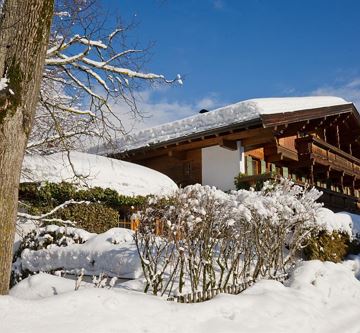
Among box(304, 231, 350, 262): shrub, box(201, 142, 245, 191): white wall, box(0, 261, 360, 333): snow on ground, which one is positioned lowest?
box(0, 261, 360, 333): snow on ground

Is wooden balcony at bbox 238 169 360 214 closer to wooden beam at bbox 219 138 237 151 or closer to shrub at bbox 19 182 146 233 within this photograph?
wooden beam at bbox 219 138 237 151

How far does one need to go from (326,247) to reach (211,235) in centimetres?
537

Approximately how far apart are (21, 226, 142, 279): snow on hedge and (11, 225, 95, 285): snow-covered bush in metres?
0.20

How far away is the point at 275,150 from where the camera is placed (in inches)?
797

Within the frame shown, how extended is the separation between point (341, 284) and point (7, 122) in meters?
7.37

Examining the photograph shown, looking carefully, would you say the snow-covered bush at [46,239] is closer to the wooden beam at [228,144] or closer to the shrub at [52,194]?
the shrub at [52,194]

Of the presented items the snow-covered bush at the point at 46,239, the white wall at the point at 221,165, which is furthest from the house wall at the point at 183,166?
the snow-covered bush at the point at 46,239

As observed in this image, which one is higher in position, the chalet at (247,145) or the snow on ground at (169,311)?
the chalet at (247,145)

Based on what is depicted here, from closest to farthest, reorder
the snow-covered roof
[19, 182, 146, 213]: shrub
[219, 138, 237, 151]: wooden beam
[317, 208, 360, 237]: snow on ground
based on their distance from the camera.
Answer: [317, 208, 360, 237]: snow on ground < [19, 182, 146, 213]: shrub < the snow-covered roof < [219, 138, 237, 151]: wooden beam

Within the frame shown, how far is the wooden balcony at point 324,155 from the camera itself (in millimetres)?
21147

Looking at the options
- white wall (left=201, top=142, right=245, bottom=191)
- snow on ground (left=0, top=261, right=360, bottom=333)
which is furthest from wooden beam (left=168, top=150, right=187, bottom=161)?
snow on ground (left=0, top=261, right=360, bottom=333)

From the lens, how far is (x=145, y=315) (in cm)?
449

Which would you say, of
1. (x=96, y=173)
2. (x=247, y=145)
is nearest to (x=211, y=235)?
(x=96, y=173)

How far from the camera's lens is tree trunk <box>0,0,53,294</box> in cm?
436
